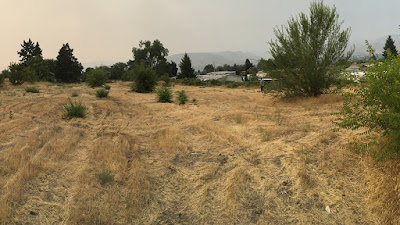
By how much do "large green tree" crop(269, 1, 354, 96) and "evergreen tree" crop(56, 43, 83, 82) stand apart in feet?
149

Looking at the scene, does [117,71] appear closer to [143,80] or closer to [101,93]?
[143,80]

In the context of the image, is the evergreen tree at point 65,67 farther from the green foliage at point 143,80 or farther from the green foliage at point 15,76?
the green foliage at point 143,80

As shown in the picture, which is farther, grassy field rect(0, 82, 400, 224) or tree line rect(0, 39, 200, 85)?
tree line rect(0, 39, 200, 85)

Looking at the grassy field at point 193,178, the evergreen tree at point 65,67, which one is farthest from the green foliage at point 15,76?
the evergreen tree at point 65,67

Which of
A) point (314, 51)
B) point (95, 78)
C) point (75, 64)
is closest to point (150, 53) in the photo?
point (75, 64)

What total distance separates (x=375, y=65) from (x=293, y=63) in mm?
8264

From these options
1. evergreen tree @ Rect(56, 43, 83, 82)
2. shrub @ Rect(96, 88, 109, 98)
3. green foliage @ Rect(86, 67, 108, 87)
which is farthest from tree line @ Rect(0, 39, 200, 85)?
shrub @ Rect(96, 88, 109, 98)

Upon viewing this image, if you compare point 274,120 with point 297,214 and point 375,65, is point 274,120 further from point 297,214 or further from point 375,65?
point 297,214

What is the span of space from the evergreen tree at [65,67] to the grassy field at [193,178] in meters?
45.4

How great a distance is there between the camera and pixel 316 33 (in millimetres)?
10938

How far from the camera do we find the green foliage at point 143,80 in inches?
734

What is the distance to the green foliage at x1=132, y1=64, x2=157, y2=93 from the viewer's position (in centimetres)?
1864

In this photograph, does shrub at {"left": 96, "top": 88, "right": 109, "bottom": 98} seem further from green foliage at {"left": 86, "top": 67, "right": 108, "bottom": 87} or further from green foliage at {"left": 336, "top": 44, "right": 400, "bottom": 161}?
green foliage at {"left": 336, "top": 44, "right": 400, "bottom": 161}

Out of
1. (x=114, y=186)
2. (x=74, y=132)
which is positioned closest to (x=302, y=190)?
(x=114, y=186)
